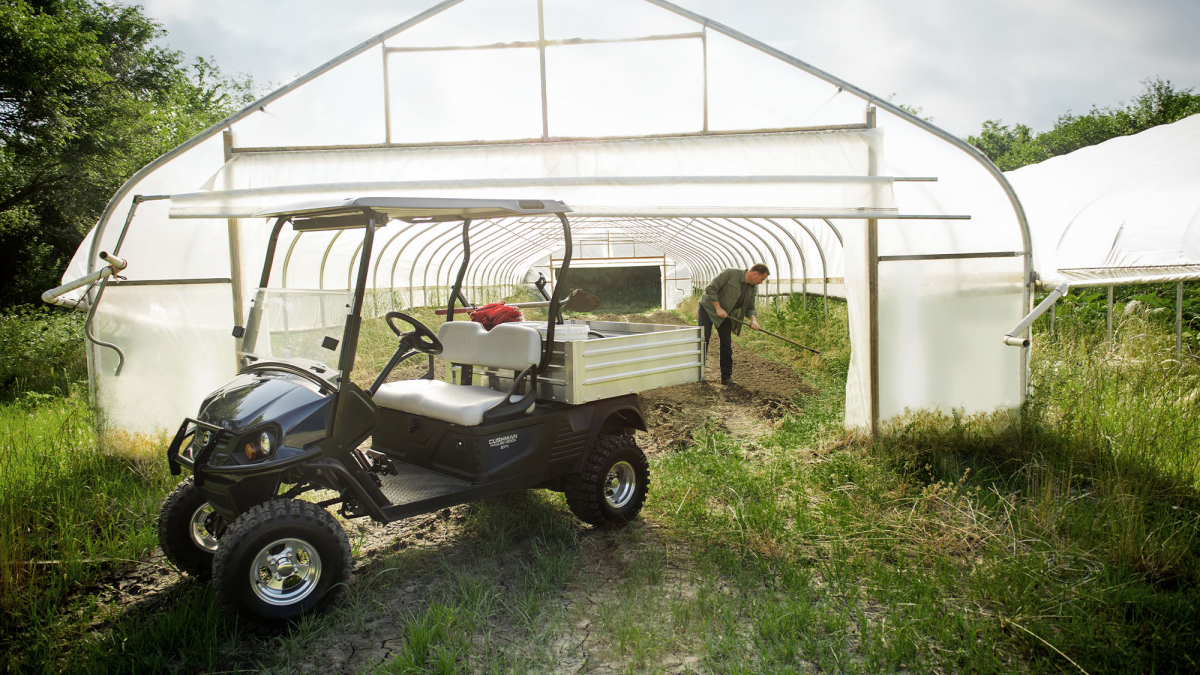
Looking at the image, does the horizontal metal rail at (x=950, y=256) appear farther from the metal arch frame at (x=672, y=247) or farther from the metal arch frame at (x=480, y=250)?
the metal arch frame at (x=672, y=247)

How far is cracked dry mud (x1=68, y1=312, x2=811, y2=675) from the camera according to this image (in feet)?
9.58

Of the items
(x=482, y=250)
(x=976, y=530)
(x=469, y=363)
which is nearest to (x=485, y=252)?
(x=482, y=250)

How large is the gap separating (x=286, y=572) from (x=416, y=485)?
31.5 inches

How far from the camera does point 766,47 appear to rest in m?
6.06

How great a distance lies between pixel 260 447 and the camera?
305 cm

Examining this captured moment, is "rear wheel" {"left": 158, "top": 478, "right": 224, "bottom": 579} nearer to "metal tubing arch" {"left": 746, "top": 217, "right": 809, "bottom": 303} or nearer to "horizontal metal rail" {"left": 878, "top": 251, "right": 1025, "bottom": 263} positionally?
"horizontal metal rail" {"left": 878, "top": 251, "right": 1025, "bottom": 263}

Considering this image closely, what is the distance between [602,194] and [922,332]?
295 centimetres

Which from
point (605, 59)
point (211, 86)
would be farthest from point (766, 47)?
point (211, 86)

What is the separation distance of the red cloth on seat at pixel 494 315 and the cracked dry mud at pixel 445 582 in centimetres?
124

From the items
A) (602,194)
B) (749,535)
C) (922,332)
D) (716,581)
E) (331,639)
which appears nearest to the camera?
(331,639)

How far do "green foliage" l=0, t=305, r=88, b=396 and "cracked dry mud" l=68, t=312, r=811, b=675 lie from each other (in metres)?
5.84

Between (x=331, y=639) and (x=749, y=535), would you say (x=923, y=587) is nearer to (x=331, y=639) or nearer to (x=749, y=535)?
(x=749, y=535)

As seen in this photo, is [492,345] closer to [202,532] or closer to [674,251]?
[202,532]

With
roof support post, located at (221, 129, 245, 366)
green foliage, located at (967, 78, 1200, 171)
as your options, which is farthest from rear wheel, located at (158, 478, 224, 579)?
green foliage, located at (967, 78, 1200, 171)
